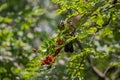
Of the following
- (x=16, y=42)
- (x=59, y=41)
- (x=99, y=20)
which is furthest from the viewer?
(x=16, y=42)

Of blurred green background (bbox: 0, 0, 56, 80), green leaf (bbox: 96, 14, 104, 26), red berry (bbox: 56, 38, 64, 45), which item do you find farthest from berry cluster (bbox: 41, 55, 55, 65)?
blurred green background (bbox: 0, 0, 56, 80)

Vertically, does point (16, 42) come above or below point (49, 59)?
below

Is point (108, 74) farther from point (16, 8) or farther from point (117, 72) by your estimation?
point (16, 8)

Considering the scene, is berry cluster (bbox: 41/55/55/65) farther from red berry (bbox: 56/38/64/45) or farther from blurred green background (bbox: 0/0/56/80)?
blurred green background (bbox: 0/0/56/80)

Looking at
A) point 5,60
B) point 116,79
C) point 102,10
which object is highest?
point 102,10

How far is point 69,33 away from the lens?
2.08 meters

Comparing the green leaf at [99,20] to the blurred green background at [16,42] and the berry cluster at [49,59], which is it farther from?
the blurred green background at [16,42]

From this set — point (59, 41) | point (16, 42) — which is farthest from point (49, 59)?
point (16, 42)

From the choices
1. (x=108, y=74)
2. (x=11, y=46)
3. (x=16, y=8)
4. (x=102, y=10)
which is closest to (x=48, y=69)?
(x=102, y=10)

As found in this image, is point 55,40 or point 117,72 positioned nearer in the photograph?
point 55,40

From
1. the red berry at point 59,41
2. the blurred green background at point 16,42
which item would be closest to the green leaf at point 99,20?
the red berry at point 59,41

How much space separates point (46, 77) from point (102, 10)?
61 cm

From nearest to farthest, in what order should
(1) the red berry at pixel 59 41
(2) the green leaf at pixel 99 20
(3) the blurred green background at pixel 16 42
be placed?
(1) the red berry at pixel 59 41 < (2) the green leaf at pixel 99 20 < (3) the blurred green background at pixel 16 42

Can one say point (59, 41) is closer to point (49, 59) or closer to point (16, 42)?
point (49, 59)
